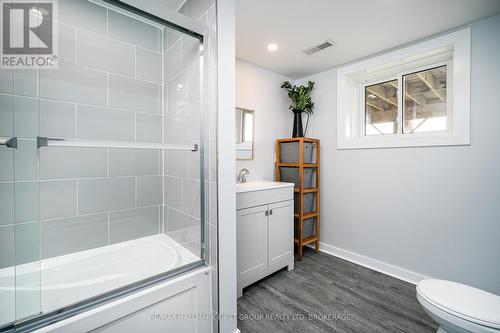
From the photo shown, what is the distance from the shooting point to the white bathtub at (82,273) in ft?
3.02

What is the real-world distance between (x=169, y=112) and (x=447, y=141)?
8.00 ft

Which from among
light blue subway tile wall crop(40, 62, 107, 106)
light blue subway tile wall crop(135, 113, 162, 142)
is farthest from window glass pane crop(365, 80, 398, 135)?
light blue subway tile wall crop(40, 62, 107, 106)

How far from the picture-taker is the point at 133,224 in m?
1.75

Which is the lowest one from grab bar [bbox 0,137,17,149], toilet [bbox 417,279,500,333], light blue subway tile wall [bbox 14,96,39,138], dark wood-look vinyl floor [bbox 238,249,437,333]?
dark wood-look vinyl floor [bbox 238,249,437,333]

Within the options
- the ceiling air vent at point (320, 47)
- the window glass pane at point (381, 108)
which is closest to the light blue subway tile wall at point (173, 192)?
the ceiling air vent at point (320, 47)

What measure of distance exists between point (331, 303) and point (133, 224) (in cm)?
178

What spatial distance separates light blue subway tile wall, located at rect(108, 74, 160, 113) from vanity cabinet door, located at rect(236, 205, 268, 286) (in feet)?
3.77

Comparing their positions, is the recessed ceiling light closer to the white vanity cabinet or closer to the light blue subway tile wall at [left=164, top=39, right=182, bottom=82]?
the light blue subway tile wall at [left=164, top=39, right=182, bottom=82]

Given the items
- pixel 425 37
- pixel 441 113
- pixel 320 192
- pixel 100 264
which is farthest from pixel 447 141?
pixel 100 264

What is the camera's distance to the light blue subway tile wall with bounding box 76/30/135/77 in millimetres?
1503

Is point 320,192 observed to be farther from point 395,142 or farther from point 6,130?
point 6,130

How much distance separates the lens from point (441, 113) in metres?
2.18

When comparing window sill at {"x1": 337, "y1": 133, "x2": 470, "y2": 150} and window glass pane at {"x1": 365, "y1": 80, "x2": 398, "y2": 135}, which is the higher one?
window glass pane at {"x1": 365, "y1": 80, "x2": 398, "y2": 135}

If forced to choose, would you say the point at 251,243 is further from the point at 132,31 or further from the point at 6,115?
→ the point at 132,31
